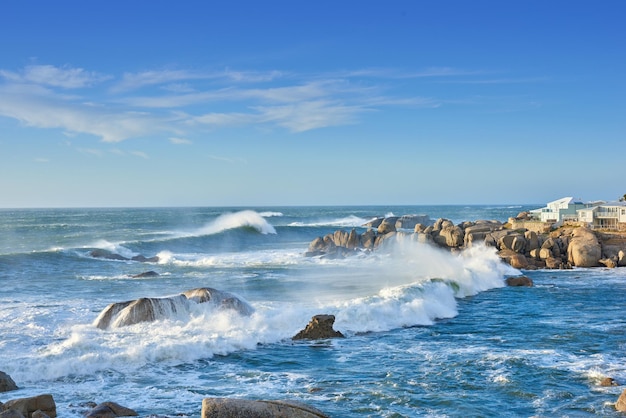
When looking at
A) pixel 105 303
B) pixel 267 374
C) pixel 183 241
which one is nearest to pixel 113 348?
pixel 267 374

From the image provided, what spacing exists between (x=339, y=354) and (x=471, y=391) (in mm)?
5248

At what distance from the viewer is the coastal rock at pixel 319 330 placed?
72.9 feet

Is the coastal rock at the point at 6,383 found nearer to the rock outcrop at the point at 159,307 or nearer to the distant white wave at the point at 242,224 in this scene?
the rock outcrop at the point at 159,307

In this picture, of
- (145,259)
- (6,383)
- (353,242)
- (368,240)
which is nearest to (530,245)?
(368,240)

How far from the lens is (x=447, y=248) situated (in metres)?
56.5

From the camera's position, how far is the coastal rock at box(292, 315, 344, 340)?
22.2 metres

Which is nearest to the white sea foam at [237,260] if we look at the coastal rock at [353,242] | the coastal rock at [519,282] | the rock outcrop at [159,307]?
the coastal rock at [353,242]

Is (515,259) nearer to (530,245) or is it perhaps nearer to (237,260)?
(530,245)

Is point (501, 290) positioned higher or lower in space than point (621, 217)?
lower

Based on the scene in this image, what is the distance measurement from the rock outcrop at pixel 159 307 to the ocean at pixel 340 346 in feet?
1.17

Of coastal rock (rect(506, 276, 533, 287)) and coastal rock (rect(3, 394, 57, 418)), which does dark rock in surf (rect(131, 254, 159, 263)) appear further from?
coastal rock (rect(3, 394, 57, 418))

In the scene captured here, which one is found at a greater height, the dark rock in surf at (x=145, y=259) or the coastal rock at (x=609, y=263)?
the dark rock in surf at (x=145, y=259)

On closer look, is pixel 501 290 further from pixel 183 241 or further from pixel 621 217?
pixel 183 241

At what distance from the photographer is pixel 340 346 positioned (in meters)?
21.2
